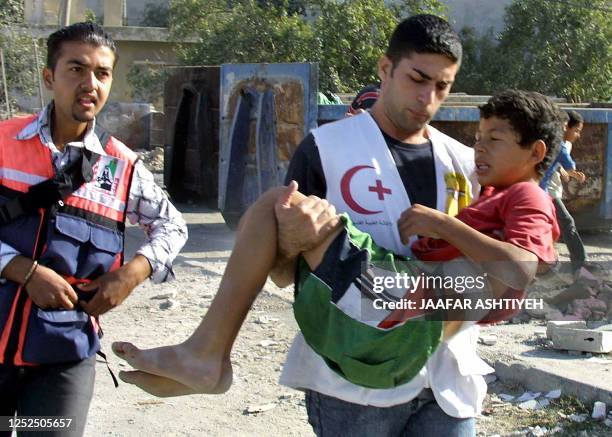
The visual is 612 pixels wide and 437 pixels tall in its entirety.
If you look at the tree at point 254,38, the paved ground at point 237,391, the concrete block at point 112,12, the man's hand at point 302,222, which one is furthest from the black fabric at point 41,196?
the concrete block at point 112,12

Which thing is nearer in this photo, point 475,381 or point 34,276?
point 475,381

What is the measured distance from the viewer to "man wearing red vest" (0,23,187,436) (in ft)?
9.16

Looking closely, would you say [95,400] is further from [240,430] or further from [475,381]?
[475,381]

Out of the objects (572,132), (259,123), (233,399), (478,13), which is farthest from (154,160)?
(233,399)

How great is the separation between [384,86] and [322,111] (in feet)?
22.6

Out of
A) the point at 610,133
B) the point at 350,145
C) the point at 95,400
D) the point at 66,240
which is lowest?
the point at 95,400

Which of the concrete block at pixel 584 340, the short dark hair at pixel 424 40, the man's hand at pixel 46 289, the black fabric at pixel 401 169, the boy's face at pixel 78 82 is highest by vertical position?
the short dark hair at pixel 424 40

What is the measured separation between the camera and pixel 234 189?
33.7 feet

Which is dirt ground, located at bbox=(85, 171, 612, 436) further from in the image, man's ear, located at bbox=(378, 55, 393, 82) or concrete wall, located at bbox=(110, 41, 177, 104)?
concrete wall, located at bbox=(110, 41, 177, 104)

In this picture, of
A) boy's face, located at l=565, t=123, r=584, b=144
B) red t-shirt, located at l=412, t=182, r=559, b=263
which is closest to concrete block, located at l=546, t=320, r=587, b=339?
boy's face, located at l=565, t=123, r=584, b=144

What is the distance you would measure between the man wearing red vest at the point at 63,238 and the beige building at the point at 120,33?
876 inches

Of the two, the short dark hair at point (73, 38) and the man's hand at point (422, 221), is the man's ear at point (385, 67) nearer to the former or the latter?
the man's hand at point (422, 221)

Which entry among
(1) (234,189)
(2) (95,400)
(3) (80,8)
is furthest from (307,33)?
(3) (80,8)

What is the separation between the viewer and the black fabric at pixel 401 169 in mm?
2480
